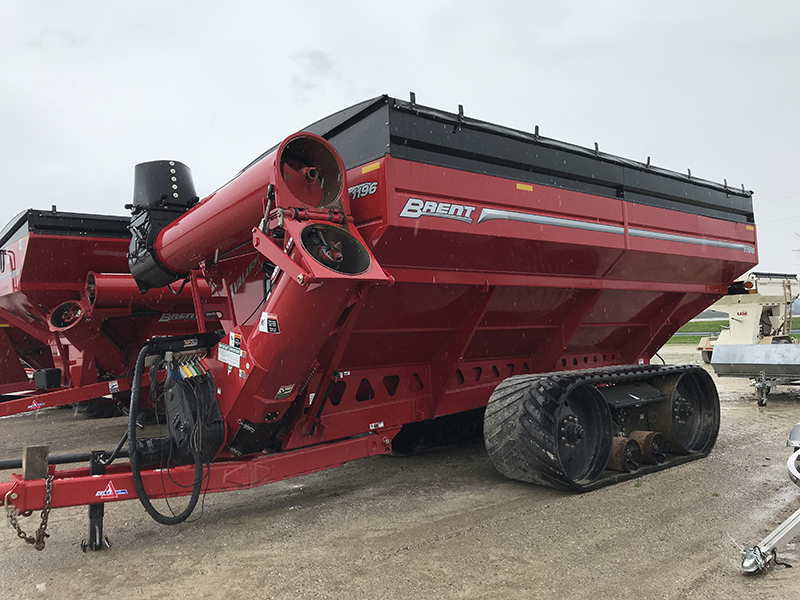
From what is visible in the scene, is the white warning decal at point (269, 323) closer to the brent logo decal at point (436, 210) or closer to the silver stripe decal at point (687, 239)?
the brent logo decal at point (436, 210)

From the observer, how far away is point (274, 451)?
4266 millimetres

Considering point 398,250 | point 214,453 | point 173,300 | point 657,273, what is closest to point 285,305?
point 398,250

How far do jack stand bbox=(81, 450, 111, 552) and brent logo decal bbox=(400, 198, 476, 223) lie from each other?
92.6 inches

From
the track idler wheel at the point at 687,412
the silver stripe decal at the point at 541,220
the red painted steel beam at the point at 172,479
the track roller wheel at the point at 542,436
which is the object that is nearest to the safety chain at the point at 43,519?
the red painted steel beam at the point at 172,479

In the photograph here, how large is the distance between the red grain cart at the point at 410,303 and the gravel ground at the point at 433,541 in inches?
12.2

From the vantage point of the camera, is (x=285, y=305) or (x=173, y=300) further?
(x=173, y=300)

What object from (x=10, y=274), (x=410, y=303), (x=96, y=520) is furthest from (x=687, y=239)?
(x=10, y=274)

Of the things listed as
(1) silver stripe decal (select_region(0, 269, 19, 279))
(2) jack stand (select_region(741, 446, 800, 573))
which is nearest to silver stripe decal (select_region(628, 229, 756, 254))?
(2) jack stand (select_region(741, 446, 800, 573))

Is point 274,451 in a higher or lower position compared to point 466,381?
lower

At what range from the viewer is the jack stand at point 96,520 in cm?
369

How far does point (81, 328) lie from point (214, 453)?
11.7 feet

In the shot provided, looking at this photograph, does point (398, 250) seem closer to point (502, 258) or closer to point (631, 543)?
point (502, 258)

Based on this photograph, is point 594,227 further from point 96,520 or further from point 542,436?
point 96,520

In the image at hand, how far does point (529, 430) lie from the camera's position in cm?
456
